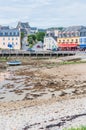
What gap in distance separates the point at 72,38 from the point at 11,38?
2017 cm

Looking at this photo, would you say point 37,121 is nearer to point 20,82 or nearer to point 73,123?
point 73,123

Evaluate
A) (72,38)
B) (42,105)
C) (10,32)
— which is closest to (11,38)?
(10,32)

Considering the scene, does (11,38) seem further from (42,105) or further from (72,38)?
(42,105)

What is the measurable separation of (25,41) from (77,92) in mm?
106356

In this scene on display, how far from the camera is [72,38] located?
106 meters

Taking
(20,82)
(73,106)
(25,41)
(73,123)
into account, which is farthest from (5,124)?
(25,41)

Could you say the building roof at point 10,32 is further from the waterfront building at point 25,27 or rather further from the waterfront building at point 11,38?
the waterfront building at point 25,27

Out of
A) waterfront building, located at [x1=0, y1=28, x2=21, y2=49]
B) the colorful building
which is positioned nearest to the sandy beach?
the colorful building

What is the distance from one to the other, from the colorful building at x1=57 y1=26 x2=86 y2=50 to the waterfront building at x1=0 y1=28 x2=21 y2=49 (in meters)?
12.5

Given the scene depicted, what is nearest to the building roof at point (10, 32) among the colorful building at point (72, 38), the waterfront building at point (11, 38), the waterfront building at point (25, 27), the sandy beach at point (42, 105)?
the waterfront building at point (11, 38)

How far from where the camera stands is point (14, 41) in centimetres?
11506

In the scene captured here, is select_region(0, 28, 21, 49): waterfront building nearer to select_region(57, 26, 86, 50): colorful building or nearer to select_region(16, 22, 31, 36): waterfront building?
select_region(57, 26, 86, 50): colorful building

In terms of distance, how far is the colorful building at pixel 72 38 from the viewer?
103 m

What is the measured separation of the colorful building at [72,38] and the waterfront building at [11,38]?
1255 centimetres
